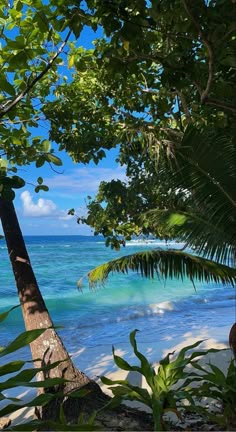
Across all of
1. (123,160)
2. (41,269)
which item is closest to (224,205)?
(123,160)

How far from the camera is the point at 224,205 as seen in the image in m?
3.98

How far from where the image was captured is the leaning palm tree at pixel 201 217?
3855 millimetres

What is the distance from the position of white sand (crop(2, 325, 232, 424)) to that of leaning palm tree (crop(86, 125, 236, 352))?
1944mm

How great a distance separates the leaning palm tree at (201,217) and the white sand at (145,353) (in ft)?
6.38

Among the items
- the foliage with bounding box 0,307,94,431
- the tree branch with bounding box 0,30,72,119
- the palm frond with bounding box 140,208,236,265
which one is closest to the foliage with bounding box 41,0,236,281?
the palm frond with bounding box 140,208,236,265

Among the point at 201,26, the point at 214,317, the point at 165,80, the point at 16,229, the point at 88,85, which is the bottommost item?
the point at 214,317

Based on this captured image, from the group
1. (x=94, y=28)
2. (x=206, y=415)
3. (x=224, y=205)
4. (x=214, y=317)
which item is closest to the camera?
(x=94, y=28)

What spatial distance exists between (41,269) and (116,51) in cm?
3235

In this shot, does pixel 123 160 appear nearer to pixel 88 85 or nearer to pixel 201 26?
pixel 88 85

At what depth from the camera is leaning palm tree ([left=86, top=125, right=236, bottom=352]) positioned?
152 inches

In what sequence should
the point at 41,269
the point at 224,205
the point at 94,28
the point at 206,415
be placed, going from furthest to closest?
the point at 41,269
the point at 224,205
the point at 206,415
the point at 94,28

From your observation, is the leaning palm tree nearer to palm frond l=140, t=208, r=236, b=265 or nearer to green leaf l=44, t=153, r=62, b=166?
palm frond l=140, t=208, r=236, b=265

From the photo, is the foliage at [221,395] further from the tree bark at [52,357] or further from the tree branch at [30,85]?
the tree branch at [30,85]

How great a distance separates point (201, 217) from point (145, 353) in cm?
513
